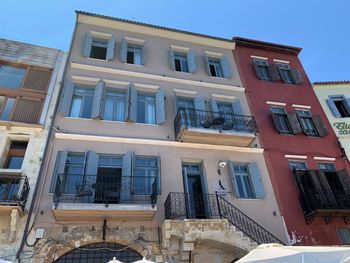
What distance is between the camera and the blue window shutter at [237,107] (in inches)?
524

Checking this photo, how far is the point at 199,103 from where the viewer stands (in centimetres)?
1302

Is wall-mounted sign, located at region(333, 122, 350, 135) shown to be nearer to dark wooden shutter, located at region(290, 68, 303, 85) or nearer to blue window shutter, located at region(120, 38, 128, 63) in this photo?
dark wooden shutter, located at region(290, 68, 303, 85)

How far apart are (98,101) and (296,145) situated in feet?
30.2

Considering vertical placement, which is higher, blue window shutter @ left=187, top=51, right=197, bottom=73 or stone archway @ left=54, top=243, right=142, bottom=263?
blue window shutter @ left=187, top=51, right=197, bottom=73

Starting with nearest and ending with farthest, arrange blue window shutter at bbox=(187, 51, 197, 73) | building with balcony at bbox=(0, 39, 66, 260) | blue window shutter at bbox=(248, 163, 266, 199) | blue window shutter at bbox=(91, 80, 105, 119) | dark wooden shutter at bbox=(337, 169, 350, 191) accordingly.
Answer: building with balcony at bbox=(0, 39, 66, 260) → blue window shutter at bbox=(248, 163, 266, 199) → blue window shutter at bbox=(91, 80, 105, 119) → dark wooden shutter at bbox=(337, 169, 350, 191) → blue window shutter at bbox=(187, 51, 197, 73)

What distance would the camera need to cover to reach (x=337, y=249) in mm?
5199

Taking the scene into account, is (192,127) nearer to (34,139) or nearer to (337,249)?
(34,139)

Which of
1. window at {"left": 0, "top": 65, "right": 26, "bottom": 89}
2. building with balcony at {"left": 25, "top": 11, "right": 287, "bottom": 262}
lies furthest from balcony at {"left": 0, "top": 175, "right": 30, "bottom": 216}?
window at {"left": 0, "top": 65, "right": 26, "bottom": 89}

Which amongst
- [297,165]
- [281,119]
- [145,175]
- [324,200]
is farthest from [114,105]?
[324,200]

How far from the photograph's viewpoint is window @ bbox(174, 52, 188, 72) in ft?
48.4

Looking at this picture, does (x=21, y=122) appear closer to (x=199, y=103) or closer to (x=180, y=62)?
(x=199, y=103)

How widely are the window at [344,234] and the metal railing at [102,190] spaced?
7.43m

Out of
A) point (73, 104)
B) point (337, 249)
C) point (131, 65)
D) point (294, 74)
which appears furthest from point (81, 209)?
point (294, 74)

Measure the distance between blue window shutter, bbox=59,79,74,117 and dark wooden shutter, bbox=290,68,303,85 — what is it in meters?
12.1
